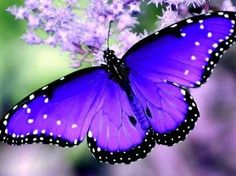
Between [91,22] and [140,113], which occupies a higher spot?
[91,22]

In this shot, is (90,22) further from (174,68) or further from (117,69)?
(174,68)

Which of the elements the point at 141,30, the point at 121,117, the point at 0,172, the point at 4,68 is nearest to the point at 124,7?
the point at 121,117

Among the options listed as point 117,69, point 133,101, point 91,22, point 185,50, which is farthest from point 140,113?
point 91,22

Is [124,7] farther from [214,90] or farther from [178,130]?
[214,90]

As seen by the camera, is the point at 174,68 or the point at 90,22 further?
the point at 90,22

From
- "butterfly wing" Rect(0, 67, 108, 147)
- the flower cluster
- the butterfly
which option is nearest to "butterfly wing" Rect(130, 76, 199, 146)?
the butterfly

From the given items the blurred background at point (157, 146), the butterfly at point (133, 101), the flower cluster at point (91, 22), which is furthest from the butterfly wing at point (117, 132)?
the blurred background at point (157, 146)

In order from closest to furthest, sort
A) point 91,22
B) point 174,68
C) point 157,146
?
point 174,68 < point 91,22 < point 157,146

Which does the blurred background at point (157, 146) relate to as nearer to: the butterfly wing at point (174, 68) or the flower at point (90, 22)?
the flower at point (90, 22)
